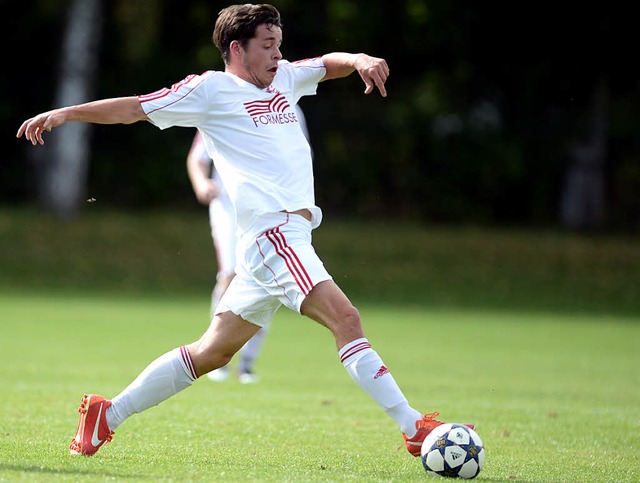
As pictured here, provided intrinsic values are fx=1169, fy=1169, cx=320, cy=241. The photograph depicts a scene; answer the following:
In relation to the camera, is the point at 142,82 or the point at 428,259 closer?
the point at 428,259

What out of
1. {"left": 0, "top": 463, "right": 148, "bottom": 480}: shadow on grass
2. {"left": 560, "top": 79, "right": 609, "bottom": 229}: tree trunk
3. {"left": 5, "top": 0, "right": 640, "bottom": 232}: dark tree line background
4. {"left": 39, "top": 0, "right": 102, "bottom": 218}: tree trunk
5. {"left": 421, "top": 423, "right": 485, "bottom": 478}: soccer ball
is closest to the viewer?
{"left": 0, "top": 463, "right": 148, "bottom": 480}: shadow on grass

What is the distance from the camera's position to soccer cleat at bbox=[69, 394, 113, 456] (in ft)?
20.1

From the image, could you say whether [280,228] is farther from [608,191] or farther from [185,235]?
[608,191]

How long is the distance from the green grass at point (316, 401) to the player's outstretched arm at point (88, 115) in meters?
1.65

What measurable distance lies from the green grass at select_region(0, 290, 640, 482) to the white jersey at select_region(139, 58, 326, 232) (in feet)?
4.54

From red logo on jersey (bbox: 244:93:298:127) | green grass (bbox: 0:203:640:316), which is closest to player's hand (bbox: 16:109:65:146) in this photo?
red logo on jersey (bbox: 244:93:298:127)

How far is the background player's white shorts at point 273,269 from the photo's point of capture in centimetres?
598

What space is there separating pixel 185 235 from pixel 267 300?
2132 centimetres

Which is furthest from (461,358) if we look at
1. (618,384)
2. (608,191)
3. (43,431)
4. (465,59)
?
(608,191)

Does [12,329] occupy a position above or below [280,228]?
below

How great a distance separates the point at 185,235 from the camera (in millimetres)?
27312

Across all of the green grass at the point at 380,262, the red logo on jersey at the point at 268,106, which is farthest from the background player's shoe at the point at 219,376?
the green grass at the point at 380,262

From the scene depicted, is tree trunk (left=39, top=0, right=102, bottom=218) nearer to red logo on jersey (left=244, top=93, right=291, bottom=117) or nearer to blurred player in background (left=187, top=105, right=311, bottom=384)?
blurred player in background (left=187, top=105, right=311, bottom=384)

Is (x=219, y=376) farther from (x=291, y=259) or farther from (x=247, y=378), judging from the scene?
(x=291, y=259)
